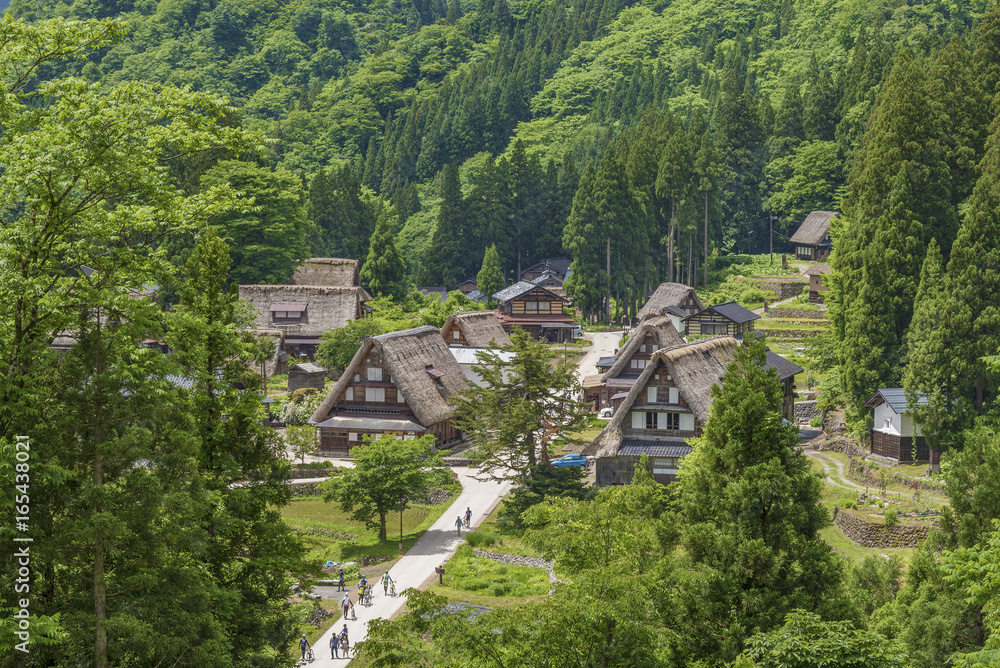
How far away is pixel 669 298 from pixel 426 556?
4237cm

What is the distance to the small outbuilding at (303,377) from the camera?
65.3 metres

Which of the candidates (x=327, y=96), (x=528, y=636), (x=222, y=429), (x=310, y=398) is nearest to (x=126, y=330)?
(x=222, y=429)

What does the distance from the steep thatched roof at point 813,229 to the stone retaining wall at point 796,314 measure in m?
13.8

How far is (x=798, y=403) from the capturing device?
197 ft

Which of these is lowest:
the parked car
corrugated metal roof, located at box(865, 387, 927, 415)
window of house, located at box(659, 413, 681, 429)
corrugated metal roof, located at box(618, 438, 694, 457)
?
the parked car

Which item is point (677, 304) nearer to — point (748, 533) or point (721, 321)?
point (721, 321)

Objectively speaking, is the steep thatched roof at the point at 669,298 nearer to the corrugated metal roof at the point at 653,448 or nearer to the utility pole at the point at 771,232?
the utility pole at the point at 771,232

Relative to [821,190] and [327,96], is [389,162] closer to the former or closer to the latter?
[327,96]

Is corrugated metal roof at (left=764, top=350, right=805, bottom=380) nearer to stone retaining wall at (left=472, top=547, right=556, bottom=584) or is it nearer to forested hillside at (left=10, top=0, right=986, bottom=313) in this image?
stone retaining wall at (left=472, top=547, right=556, bottom=584)

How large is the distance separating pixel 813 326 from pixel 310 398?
117 feet

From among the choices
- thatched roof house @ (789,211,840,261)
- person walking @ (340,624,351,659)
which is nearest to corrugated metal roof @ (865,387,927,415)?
person walking @ (340,624,351,659)

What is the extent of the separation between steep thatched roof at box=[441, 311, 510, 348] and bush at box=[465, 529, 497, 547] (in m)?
23.9

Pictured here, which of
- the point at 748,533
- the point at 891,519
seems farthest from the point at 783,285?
the point at 748,533

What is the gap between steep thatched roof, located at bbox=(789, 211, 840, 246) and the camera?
91000 millimetres
